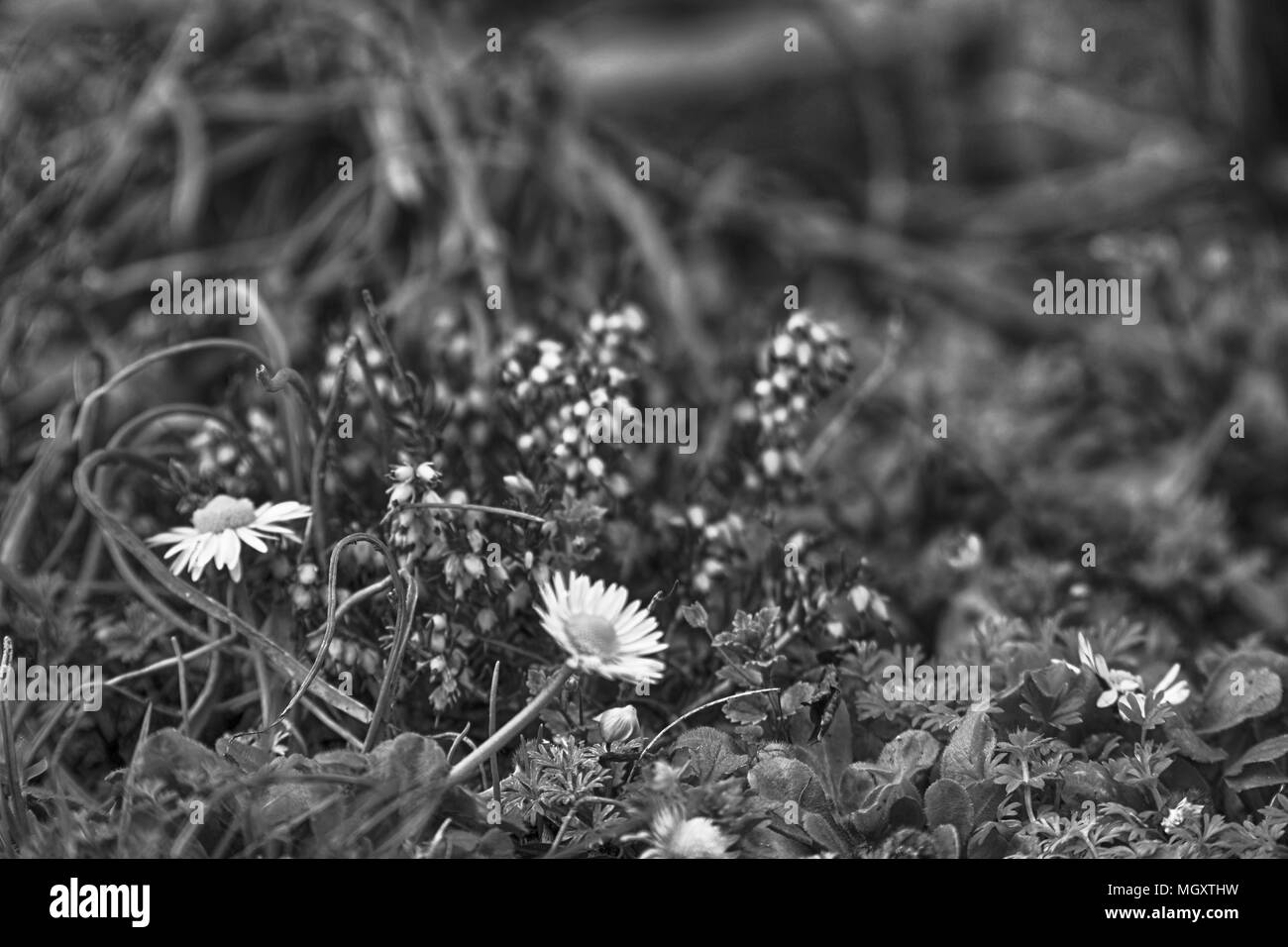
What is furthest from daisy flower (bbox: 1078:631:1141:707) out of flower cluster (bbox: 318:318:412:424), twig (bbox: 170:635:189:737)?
twig (bbox: 170:635:189:737)

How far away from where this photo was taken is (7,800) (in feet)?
3.22

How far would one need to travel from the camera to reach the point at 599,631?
0.94m

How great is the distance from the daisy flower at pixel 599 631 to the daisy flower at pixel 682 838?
0.10 meters

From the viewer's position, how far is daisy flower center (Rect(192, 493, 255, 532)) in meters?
1.06

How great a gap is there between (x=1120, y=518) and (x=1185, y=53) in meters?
1.18

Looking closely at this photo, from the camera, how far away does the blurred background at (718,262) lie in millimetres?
1562

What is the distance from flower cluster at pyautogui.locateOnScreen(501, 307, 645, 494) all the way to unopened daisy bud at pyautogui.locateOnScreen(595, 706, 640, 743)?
0.25 metres

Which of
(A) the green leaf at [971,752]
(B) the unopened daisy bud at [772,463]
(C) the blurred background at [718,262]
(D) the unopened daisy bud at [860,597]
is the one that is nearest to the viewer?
(A) the green leaf at [971,752]

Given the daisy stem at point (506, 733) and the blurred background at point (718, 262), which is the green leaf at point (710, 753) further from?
the blurred background at point (718, 262)

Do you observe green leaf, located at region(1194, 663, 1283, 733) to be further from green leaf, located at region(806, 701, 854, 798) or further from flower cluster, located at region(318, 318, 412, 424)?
flower cluster, located at region(318, 318, 412, 424)

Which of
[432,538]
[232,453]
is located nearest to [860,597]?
[432,538]

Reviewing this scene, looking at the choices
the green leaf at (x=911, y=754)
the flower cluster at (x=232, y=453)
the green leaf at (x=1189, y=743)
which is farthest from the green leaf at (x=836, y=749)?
the flower cluster at (x=232, y=453)

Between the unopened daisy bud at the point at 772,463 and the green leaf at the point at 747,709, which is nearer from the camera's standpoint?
the green leaf at the point at 747,709

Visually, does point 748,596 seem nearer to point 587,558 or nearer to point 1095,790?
point 587,558
